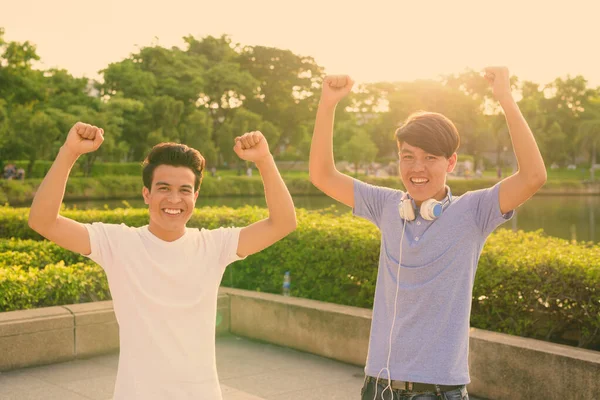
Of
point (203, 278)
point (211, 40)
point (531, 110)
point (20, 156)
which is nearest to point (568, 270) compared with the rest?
point (203, 278)

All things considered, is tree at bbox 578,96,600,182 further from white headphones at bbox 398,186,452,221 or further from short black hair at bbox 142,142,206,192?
short black hair at bbox 142,142,206,192

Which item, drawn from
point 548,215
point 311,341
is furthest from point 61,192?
point 548,215

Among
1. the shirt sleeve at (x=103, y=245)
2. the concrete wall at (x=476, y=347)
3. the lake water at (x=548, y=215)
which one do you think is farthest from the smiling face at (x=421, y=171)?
the lake water at (x=548, y=215)

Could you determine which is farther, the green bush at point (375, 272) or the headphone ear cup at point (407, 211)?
the green bush at point (375, 272)

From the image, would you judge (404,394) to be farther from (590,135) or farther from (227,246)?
(590,135)

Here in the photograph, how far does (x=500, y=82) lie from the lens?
2.65 metres

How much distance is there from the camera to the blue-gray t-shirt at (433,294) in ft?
8.63

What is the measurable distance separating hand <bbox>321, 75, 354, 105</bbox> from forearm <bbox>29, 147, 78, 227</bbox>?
39.3 inches

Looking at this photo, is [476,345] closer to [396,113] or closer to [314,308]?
[314,308]

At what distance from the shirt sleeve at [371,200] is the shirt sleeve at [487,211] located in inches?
14.2

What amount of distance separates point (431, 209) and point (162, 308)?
1.01 metres

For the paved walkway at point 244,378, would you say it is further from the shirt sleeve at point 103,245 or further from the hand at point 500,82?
the hand at point 500,82

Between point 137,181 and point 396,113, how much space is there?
38.0 meters

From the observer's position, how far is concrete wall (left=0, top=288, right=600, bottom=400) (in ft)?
A: 17.3
